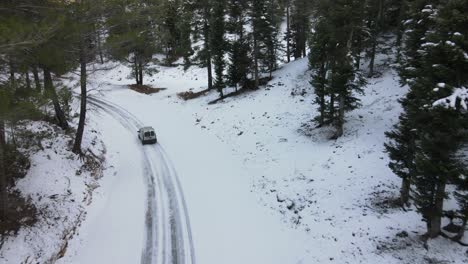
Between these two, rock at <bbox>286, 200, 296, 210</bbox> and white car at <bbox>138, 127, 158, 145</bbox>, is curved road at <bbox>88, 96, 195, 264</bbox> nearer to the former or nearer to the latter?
white car at <bbox>138, 127, 158, 145</bbox>

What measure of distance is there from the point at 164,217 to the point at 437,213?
1182 cm

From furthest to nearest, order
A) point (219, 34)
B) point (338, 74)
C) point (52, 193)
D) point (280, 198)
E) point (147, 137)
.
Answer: point (219, 34), point (147, 137), point (338, 74), point (280, 198), point (52, 193)

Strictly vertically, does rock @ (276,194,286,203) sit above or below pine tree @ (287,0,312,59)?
below

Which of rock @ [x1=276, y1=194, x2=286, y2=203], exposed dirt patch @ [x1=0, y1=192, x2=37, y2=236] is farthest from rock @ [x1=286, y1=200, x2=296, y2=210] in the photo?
exposed dirt patch @ [x1=0, y1=192, x2=37, y2=236]

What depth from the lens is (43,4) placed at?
13.2m

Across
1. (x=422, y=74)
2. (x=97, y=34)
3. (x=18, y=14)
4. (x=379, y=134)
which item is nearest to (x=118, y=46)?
(x=97, y=34)

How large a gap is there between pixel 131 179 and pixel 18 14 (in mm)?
11656

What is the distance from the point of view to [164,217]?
16094 mm

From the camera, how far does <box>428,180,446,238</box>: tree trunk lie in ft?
36.3

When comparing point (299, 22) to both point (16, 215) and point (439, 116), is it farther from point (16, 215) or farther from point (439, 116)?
point (16, 215)

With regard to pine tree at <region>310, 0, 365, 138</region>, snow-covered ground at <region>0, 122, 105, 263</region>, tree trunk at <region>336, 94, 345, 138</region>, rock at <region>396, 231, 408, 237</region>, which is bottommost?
rock at <region>396, 231, 408, 237</region>

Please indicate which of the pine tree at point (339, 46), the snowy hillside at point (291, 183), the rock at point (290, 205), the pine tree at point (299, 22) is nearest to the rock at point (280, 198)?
the snowy hillside at point (291, 183)

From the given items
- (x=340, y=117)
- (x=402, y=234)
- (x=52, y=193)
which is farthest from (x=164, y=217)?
(x=340, y=117)

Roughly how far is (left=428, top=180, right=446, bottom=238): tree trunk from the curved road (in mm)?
9248
